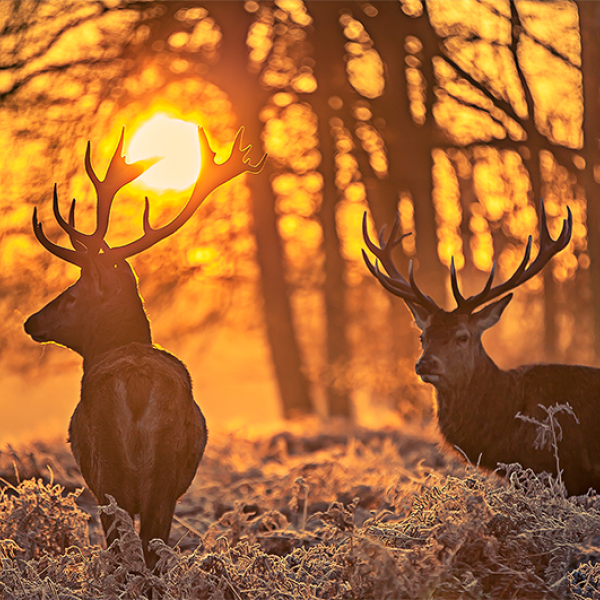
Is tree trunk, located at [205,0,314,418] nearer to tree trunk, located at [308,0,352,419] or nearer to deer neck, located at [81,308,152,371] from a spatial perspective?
tree trunk, located at [308,0,352,419]

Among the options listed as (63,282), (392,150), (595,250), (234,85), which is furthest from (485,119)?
(63,282)

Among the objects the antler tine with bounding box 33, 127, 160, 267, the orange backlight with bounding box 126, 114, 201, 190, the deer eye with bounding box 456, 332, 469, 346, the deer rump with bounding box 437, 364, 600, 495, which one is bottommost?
the deer rump with bounding box 437, 364, 600, 495

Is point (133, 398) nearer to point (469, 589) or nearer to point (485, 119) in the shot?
point (469, 589)

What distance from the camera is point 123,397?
398 centimetres

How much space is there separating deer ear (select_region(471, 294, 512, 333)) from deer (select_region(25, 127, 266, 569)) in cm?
225

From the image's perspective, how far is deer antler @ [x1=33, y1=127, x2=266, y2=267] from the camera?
4.56 meters

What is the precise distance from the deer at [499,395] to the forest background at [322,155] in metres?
3.88

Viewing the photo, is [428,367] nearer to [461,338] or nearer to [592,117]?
[461,338]

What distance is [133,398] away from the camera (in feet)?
13.1

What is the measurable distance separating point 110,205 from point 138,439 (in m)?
1.66

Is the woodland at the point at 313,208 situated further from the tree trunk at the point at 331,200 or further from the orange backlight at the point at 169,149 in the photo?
the orange backlight at the point at 169,149

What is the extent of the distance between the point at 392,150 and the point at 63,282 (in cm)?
538

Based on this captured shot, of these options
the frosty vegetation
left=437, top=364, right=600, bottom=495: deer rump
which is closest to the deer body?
left=437, top=364, right=600, bottom=495: deer rump

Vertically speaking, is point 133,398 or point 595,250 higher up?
point 595,250
